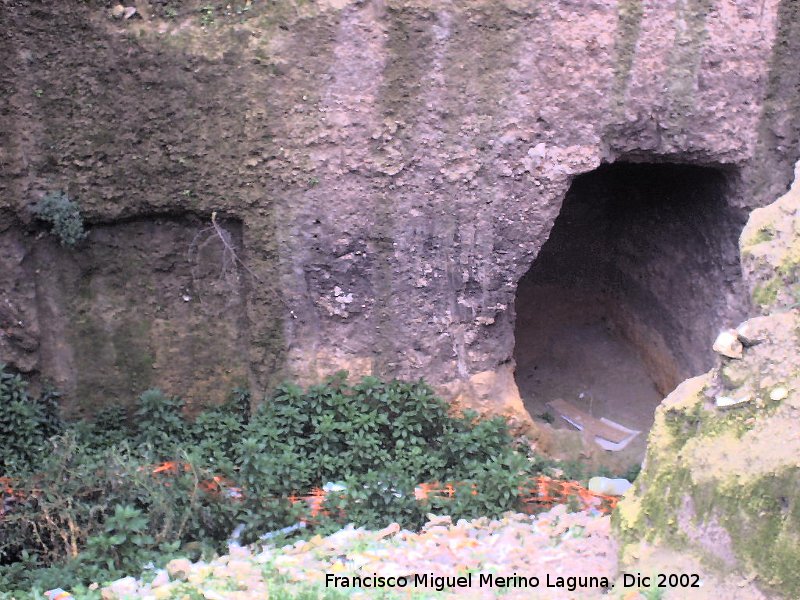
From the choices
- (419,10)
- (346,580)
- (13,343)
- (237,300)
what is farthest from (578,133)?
(13,343)

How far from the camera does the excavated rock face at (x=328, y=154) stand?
167 inches

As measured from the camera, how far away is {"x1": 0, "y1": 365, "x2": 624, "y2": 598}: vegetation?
3.65m

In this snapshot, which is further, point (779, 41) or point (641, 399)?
point (641, 399)

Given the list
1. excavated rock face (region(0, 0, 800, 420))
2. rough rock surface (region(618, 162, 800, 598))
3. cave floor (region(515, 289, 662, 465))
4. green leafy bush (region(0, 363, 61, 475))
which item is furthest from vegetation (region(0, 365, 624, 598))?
cave floor (region(515, 289, 662, 465))

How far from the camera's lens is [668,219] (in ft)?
19.3

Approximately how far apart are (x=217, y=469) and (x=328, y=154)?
156 centimetres

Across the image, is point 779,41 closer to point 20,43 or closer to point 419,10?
point 419,10

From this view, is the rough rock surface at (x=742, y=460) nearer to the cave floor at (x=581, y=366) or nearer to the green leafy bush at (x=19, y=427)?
the green leafy bush at (x=19, y=427)

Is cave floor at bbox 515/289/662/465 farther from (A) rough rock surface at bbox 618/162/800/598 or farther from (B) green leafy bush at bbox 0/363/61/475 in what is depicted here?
(A) rough rock surface at bbox 618/162/800/598

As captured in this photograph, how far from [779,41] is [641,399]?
2.56m

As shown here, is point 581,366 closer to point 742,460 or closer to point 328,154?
point 328,154

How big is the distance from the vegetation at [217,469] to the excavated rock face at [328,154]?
224mm

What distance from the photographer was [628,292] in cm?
653

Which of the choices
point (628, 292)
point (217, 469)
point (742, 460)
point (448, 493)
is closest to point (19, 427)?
point (217, 469)
